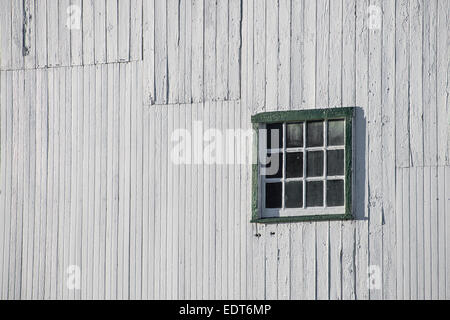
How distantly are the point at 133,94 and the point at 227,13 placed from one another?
1.75 meters

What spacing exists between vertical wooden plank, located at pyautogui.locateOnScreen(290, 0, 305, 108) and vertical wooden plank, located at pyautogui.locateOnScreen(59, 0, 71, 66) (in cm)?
338

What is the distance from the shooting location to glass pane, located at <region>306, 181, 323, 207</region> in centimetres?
1481

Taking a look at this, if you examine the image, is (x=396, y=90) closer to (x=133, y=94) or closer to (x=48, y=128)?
(x=133, y=94)

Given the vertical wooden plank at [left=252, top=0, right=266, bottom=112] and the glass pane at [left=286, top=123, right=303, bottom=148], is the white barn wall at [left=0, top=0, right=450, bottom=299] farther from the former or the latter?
the glass pane at [left=286, top=123, right=303, bottom=148]

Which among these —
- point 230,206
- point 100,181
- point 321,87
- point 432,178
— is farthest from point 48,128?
point 432,178

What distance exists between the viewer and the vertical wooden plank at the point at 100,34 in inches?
635

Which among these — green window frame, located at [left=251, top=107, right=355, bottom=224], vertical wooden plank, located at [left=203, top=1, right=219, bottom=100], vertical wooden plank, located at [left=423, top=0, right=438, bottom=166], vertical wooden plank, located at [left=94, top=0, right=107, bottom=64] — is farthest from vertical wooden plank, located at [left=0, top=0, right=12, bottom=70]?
vertical wooden plank, located at [left=423, top=0, right=438, bottom=166]

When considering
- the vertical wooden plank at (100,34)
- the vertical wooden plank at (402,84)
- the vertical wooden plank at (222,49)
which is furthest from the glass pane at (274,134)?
the vertical wooden plank at (100,34)

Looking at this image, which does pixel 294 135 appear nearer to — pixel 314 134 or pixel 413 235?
pixel 314 134

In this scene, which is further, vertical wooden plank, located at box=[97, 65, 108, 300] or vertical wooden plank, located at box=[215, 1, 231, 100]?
vertical wooden plank, located at box=[97, 65, 108, 300]

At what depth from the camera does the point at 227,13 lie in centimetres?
1546

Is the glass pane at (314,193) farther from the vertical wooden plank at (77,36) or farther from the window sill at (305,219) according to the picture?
the vertical wooden plank at (77,36)

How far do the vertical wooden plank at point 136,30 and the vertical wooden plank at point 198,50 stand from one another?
32.3 inches

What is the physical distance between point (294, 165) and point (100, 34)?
11.3ft
